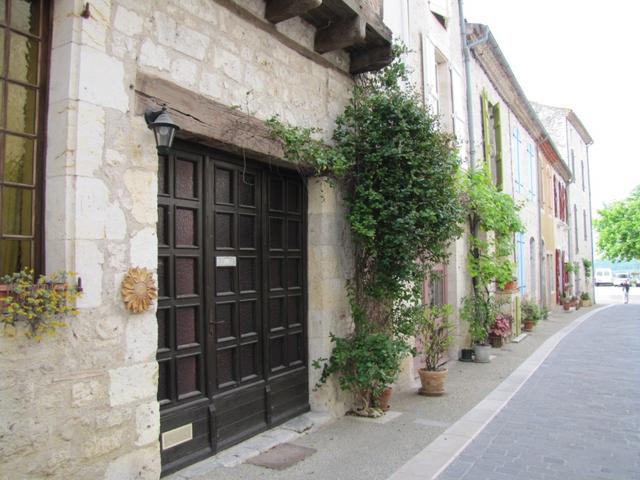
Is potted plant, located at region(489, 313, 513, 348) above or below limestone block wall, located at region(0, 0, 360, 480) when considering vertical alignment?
below

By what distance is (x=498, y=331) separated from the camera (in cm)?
1030

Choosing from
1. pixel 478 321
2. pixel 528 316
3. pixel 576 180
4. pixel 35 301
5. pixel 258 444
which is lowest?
pixel 258 444

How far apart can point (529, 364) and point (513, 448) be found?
180 inches

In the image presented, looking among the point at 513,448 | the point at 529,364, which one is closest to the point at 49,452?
the point at 513,448

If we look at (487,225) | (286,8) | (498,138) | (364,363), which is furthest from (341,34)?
(498,138)

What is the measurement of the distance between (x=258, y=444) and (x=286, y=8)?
Answer: 12.0ft

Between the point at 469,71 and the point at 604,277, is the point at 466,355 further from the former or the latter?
the point at 604,277

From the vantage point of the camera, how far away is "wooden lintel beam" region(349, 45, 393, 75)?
565 centimetres

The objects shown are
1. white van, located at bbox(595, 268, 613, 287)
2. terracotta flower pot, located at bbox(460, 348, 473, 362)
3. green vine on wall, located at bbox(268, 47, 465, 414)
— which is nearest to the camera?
green vine on wall, located at bbox(268, 47, 465, 414)

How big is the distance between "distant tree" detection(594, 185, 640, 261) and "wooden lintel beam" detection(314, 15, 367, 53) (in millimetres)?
34326

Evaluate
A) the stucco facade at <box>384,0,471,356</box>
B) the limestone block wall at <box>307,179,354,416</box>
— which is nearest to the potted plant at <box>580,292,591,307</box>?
the stucco facade at <box>384,0,471,356</box>

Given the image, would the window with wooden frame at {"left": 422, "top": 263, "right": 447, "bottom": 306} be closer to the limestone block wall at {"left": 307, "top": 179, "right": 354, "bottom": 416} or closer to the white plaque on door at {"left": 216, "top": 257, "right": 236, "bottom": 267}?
the limestone block wall at {"left": 307, "top": 179, "right": 354, "bottom": 416}

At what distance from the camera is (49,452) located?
2.71m

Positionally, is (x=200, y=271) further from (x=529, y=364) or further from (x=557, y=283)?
(x=557, y=283)
